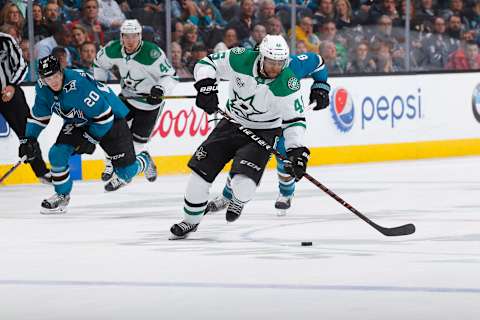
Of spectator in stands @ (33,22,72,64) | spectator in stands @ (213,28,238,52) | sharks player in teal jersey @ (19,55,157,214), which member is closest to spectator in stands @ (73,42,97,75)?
spectator in stands @ (33,22,72,64)

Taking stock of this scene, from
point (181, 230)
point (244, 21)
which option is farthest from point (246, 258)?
point (244, 21)

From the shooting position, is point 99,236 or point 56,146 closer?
point 99,236

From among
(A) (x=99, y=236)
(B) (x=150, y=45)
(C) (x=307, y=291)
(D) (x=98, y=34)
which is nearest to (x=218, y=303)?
(C) (x=307, y=291)

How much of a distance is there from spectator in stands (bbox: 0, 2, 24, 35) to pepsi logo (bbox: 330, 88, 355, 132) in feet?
10.2

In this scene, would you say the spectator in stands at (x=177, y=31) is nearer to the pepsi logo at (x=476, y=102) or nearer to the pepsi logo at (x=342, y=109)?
the pepsi logo at (x=342, y=109)

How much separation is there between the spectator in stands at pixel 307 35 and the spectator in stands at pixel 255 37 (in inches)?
17.1

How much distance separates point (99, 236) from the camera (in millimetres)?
7363

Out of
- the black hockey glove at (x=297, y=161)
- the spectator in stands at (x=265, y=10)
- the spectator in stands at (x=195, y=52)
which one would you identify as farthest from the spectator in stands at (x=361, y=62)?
the black hockey glove at (x=297, y=161)

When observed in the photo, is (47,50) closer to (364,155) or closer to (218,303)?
(364,155)

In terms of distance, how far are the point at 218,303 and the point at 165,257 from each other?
1.36 metres

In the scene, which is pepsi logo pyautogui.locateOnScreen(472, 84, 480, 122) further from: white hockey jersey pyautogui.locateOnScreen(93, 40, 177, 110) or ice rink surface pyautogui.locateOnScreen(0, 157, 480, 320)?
white hockey jersey pyautogui.locateOnScreen(93, 40, 177, 110)

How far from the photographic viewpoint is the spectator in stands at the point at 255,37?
460 inches

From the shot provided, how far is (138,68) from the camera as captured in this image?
9883mm

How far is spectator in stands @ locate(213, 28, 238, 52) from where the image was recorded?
1144cm
